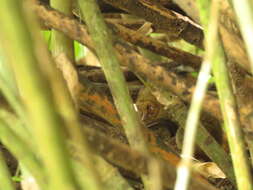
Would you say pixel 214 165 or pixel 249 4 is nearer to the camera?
pixel 249 4

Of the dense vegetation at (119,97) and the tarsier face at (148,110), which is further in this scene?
the tarsier face at (148,110)

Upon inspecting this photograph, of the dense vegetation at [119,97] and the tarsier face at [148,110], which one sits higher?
the dense vegetation at [119,97]

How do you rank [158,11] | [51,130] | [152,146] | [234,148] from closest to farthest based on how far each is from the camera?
[51,130] < [234,148] < [152,146] < [158,11]

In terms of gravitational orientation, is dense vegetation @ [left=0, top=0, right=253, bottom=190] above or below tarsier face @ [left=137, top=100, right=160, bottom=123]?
above

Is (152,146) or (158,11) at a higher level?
(158,11)

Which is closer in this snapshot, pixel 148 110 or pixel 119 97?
pixel 119 97

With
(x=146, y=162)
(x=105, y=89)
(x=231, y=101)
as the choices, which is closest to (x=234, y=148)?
(x=231, y=101)

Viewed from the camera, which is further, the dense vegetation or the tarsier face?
the tarsier face

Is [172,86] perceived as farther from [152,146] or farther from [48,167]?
[48,167]

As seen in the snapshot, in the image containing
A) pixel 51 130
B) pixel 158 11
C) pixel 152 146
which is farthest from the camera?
pixel 158 11

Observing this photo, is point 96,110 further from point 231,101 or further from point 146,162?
point 146,162
